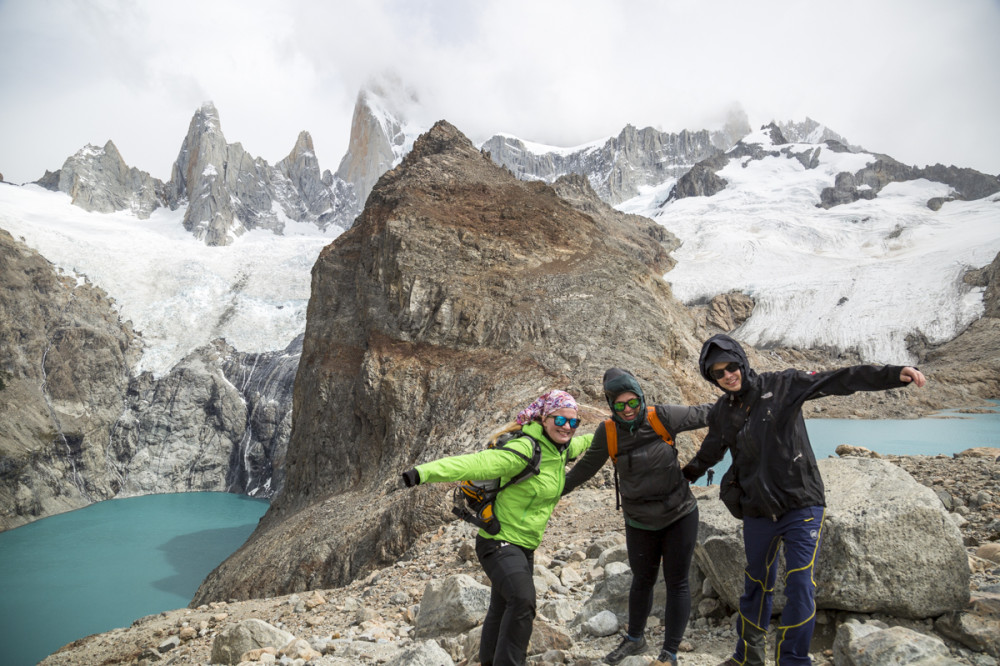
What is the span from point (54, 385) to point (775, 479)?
217ft

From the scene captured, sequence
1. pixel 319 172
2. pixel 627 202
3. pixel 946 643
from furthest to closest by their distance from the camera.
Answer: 1. pixel 627 202
2. pixel 319 172
3. pixel 946 643

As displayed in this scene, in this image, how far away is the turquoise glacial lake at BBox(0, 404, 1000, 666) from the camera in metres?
25.6

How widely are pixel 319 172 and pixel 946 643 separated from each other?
143 metres

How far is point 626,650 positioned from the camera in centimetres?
403

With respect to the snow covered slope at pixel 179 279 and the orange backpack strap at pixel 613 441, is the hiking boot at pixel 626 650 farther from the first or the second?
the snow covered slope at pixel 179 279

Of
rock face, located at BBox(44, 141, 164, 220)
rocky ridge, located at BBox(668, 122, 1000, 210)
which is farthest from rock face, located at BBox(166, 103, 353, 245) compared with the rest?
rocky ridge, located at BBox(668, 122, 1000, 210)

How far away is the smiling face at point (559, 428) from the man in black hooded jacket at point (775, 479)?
0.93 m

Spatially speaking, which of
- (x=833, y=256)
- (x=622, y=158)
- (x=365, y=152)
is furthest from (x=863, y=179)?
(x=365, y=152)

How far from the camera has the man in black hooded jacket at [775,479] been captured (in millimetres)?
3305

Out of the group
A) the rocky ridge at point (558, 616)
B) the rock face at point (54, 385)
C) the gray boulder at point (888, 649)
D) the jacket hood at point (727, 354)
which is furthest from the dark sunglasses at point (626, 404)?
the rock face at point (54, 385)

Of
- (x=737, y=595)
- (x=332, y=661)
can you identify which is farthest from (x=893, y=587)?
(x=332, y=661)

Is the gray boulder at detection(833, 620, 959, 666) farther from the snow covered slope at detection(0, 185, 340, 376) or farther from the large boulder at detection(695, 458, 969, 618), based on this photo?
the snow covered slope at detection(0, 185, 340, 376)

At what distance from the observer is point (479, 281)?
17203 millimetres

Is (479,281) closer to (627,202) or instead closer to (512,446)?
(512,446)
